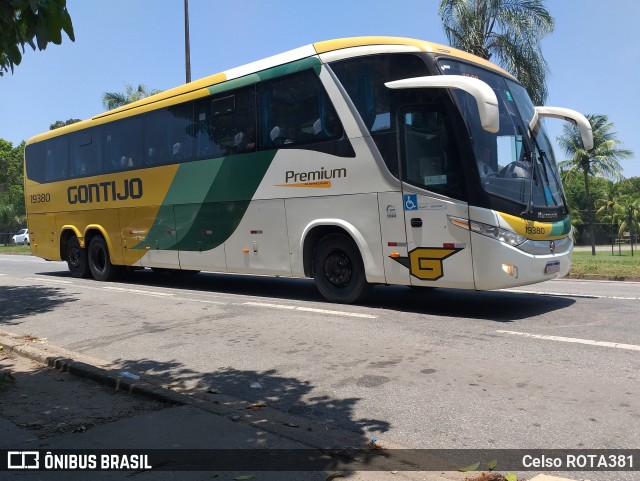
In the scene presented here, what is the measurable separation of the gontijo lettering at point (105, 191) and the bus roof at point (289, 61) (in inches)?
59.6

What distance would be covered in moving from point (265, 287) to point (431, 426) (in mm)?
8106

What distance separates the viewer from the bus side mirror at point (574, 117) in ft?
29.3

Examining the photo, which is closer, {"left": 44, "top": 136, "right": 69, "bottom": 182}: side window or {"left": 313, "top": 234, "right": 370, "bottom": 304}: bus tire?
{"left": 313, "top": 234, "right": 370, "bottom": 304}: bus tire

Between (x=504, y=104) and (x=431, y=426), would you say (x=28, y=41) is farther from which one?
(x=504, y=104)

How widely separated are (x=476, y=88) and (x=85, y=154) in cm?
1055

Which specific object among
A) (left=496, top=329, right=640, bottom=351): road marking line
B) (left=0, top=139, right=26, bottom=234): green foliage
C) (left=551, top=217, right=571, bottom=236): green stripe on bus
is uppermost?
(left=0, top=139, right=26, bottom=234): green foliage

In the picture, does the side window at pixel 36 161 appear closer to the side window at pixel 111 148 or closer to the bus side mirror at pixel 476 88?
the side window at pixel 111 148

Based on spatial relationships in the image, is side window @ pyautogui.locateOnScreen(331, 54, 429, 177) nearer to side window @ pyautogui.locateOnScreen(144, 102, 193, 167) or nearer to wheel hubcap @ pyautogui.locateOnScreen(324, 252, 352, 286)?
wheel hubcap @ pyautogui.locateOnScreen(324, 252, 352, 286)

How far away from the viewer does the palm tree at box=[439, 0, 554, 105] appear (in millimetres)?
19344

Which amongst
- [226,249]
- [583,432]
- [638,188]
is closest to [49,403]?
[583,432]

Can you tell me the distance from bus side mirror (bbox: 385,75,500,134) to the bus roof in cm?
63

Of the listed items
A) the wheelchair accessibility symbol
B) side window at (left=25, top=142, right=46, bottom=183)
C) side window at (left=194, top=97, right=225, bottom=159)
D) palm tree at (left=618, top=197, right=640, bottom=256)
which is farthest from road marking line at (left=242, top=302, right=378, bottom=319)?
palm tree at (left=618, top=197, right=640, bottom=256)

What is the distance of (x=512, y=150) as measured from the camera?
7.89 m

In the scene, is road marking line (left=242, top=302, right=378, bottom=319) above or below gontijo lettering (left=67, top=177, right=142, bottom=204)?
below
